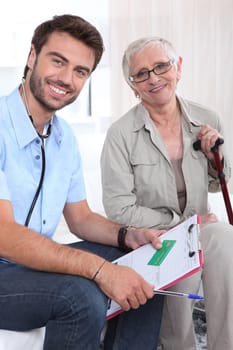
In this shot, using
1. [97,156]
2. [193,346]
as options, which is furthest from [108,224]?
[97,156]

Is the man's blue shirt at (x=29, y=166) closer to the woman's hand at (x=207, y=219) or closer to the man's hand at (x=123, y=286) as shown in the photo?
the man's hand at (x=123, y=286)

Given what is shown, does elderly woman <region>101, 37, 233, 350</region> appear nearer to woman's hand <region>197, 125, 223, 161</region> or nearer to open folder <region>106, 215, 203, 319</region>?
woman's hand <region>197, 125, 223, 161</region>

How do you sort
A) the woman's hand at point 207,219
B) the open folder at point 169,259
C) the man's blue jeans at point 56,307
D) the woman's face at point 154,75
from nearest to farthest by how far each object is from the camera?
the man's blue jeans at point 56,307, the open folder at point 169,259, the woman's hand at point 207,219, the woman's face at point 154,75

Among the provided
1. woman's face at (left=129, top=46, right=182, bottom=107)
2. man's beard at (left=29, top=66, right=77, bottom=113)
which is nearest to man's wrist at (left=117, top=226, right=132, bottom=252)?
man's beard at (left=29, top=66, right=77, bottom=113)

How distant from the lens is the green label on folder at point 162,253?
1.26 metres

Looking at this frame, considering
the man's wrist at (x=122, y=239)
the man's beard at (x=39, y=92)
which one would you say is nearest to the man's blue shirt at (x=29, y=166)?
the man's beard at (x=39, y=92)

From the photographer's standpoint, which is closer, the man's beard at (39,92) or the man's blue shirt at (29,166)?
the man's blue shirt at (29,166)

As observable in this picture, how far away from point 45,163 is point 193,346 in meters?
0.75

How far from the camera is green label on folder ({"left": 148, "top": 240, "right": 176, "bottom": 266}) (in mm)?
1261

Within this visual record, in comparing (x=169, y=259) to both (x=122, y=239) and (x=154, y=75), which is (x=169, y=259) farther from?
(x=154, y=75)

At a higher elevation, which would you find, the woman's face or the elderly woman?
the woman's face

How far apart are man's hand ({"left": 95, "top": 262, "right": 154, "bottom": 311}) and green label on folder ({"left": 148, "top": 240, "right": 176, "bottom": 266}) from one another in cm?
13

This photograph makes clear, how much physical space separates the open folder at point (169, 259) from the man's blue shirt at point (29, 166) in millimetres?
239

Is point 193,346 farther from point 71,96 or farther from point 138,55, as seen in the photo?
point 138,55
